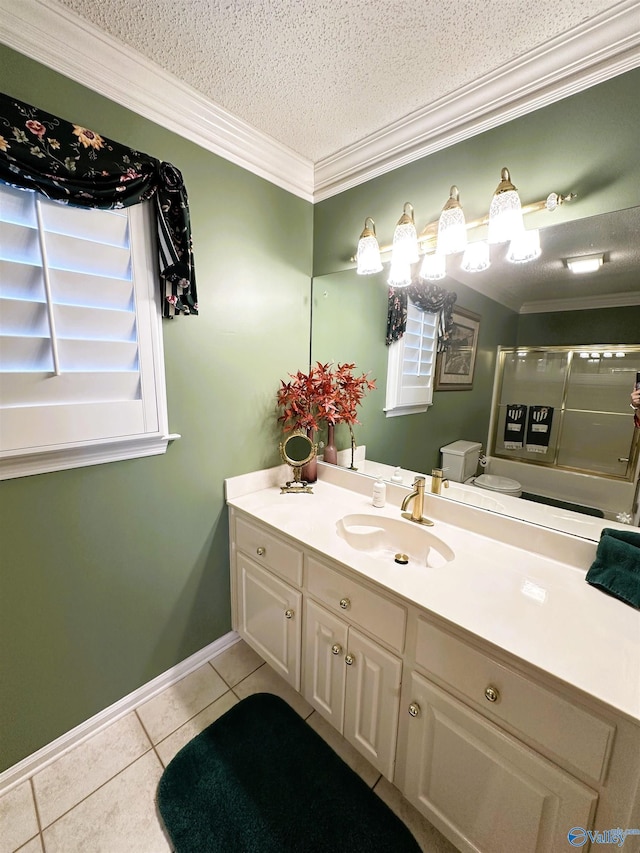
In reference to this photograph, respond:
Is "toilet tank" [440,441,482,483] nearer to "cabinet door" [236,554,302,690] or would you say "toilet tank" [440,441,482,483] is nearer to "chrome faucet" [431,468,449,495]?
"chrome faucet" [431,468,449,495]

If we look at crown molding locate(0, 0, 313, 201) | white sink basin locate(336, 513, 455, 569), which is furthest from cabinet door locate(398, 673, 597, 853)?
crown molding locate(0, 0, 313, 201)

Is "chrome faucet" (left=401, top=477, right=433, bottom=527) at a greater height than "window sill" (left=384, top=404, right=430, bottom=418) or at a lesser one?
lesser

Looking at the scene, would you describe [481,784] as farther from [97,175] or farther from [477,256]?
[97,175]

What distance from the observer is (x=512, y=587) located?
1.00 meters

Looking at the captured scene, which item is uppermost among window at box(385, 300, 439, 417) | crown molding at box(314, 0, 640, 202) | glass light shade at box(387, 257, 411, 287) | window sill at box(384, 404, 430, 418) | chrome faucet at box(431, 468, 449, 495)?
crown molding at box(314, 0, 640, 202)

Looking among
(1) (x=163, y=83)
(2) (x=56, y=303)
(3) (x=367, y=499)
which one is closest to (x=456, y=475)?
(3) (x=367, y=499)

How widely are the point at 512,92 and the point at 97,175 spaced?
1376mm

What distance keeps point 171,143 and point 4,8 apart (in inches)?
18.5

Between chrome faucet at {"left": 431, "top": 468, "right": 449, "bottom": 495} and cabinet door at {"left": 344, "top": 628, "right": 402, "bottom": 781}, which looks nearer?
cabinet door at {"left": 344, "top": 628, "right": 402, "bottom": 781}

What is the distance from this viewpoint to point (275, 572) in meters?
1.42

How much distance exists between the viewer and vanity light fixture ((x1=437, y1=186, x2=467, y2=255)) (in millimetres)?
1188

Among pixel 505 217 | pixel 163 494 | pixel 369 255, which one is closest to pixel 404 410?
pixel 369 255

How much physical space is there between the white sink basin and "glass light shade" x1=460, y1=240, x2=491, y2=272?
1036 millimetres

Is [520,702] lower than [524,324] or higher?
lower
